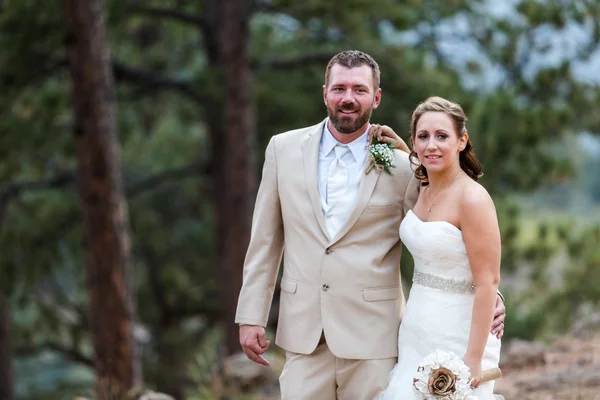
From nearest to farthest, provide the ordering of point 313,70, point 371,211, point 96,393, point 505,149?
point 371,211 → point 96,393 → point 505,149 → point 313,70

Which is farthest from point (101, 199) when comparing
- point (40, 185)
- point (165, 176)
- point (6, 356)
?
point (6, 356)

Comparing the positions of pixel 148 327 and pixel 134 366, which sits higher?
pixel 134 366

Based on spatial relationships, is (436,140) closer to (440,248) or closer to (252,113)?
(440,248)

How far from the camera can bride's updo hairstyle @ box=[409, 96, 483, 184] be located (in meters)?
3.67

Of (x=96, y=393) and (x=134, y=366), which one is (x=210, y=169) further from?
(x=96, y=393)

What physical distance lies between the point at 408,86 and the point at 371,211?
750cm

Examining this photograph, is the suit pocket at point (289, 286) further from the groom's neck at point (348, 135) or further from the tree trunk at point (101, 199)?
the tree trunk at point (101, 199)

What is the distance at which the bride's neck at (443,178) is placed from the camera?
374cm

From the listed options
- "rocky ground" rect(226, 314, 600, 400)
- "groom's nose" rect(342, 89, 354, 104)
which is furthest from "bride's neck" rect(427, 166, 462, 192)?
"rocky ground" rect(226, 314, 600, 400)

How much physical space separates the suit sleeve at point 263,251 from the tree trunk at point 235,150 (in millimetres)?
7073

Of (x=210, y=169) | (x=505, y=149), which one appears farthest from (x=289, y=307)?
(x=210, y=169)

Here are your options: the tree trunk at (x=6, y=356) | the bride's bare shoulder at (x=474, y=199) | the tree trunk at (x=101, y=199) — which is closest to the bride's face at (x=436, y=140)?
the bride's bare shoulder at (x=474, y=199)

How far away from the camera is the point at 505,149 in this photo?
10.7 metres

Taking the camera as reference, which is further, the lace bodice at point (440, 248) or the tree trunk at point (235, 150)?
the tree trunk at point (235, 150)
